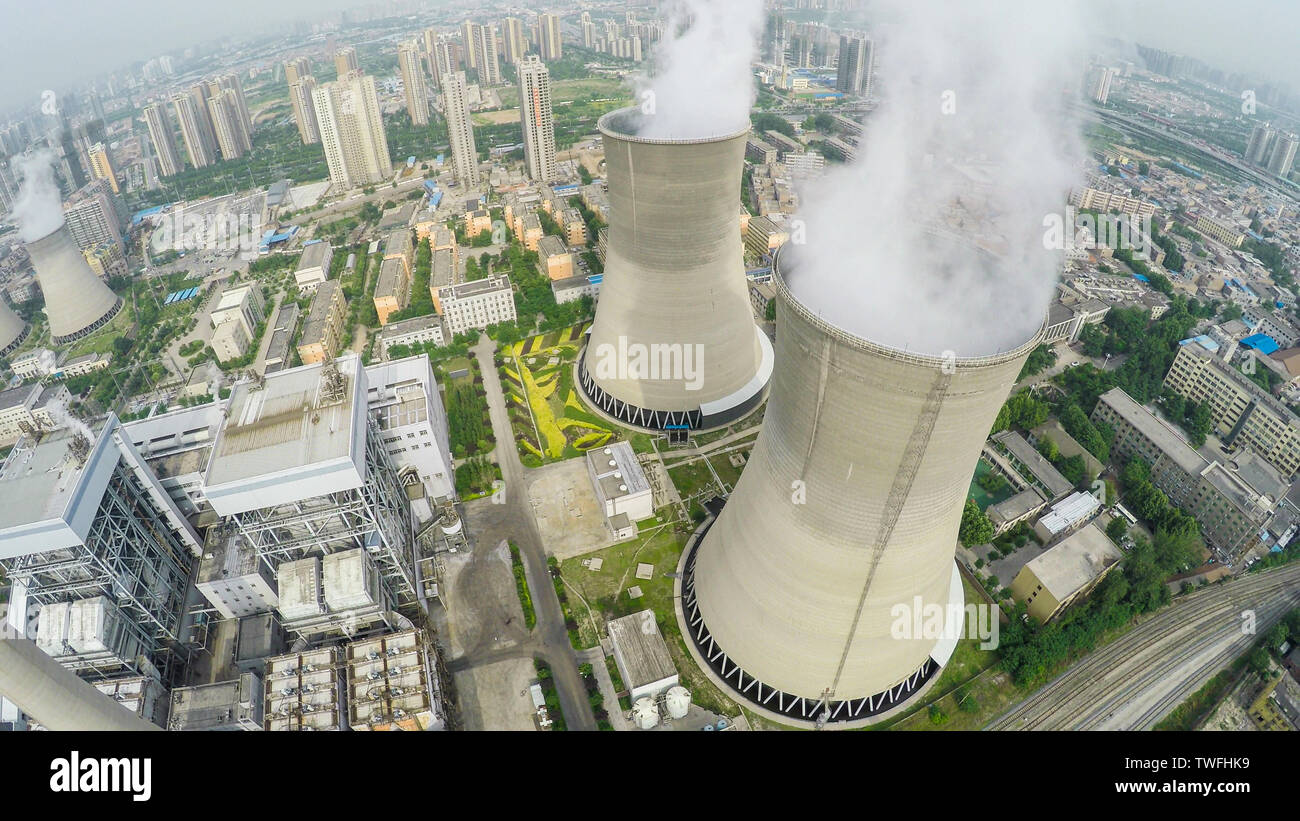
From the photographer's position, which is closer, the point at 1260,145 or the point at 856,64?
the point at 1260,145

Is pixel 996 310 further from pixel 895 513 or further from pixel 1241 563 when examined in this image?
pixel 1241 563

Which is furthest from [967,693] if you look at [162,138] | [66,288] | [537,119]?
[162,138]

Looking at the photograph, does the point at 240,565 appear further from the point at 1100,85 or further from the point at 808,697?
the point at 1100,85

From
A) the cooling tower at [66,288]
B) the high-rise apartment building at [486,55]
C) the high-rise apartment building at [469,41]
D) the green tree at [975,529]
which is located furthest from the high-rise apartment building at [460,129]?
the green tree at [975,529]

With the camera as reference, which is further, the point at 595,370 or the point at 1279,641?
the point at 595,370

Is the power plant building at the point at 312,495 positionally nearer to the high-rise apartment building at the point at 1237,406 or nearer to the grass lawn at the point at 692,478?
the grass lawn at the point at 692,478

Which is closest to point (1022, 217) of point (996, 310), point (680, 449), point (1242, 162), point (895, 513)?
point (996, 310)

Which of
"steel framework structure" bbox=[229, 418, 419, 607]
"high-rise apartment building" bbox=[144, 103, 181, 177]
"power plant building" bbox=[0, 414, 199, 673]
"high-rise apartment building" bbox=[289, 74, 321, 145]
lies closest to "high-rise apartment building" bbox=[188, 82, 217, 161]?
"high-rise apartment building" bbox=[144, 103, 181, 177]

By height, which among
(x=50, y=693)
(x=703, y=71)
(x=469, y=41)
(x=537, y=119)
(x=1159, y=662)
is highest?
(x=703, y=71)
